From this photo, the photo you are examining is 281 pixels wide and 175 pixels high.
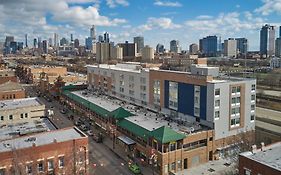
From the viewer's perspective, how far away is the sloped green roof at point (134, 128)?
1409 inches

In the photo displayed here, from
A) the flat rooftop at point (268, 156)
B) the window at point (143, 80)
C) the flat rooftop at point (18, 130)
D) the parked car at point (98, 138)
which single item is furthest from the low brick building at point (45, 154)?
the window at point (143, 80)

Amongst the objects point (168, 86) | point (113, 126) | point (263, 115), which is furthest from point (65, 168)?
point (263, 115)

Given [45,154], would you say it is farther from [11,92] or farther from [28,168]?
[11,92]

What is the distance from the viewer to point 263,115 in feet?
174

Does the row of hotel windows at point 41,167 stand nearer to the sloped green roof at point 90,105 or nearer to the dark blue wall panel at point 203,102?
the dark blue wall panel at point 203,102

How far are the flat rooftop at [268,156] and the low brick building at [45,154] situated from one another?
1412 centimetres

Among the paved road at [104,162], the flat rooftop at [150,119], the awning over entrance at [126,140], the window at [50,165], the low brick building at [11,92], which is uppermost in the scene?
the low brick building at [11,92]

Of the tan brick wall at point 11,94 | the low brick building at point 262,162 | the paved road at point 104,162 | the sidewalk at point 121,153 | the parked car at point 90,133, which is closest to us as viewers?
the low brick building at point 262,162

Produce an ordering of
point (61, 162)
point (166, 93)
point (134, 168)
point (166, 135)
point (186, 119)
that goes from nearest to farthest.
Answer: point (61, 162), point (166, 135), point (134, 168), point (186, 119), point (166, 93)

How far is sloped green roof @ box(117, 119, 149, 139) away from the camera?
35.8 m

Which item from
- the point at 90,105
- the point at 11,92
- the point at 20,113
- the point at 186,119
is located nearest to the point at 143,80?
the point at 90,105

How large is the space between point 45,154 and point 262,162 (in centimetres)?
1743

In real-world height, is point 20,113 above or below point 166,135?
above

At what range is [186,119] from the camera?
41.2m
